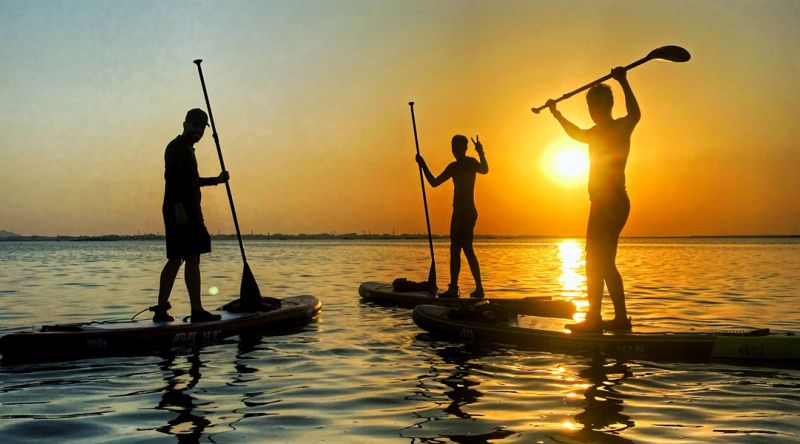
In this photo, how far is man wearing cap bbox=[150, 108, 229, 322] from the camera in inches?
328

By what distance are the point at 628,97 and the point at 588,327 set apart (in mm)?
2660

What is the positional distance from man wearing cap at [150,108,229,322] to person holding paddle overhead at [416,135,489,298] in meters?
4.83

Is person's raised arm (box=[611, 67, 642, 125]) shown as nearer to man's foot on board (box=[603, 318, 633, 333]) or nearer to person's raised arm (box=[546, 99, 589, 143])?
person's raised arm (box=[546, 99, 589, 143])

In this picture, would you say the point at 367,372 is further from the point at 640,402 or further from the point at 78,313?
the point at 78,313

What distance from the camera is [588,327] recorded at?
7820 mm

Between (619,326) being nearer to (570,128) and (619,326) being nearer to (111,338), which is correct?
(570,128)

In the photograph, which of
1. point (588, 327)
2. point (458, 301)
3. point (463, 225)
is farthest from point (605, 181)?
point (463, 225)

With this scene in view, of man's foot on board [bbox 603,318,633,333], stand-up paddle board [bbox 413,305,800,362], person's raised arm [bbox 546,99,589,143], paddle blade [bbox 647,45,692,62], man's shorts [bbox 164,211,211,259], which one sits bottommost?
stand-up paddle board [bbox 413,305,800,362]

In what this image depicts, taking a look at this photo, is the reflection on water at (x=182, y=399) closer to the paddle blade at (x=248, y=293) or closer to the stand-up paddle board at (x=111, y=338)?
the stand-up paddle board at (x=111, y=338)

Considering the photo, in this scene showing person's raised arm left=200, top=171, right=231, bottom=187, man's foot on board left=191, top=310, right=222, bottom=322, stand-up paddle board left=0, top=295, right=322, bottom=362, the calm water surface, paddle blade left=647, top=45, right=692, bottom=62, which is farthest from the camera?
person's raised arm left=200, top=171, right=231, bottom=187

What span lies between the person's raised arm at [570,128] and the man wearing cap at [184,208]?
438 cm

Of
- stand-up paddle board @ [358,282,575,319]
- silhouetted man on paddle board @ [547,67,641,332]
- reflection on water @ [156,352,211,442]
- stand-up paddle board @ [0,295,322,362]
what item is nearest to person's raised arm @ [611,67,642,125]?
silhouetted man on paddle board @ [547,67,641,332]

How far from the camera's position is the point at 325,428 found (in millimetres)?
4742

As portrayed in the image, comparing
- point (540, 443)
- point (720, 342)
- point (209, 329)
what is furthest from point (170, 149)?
point (720, 342)
